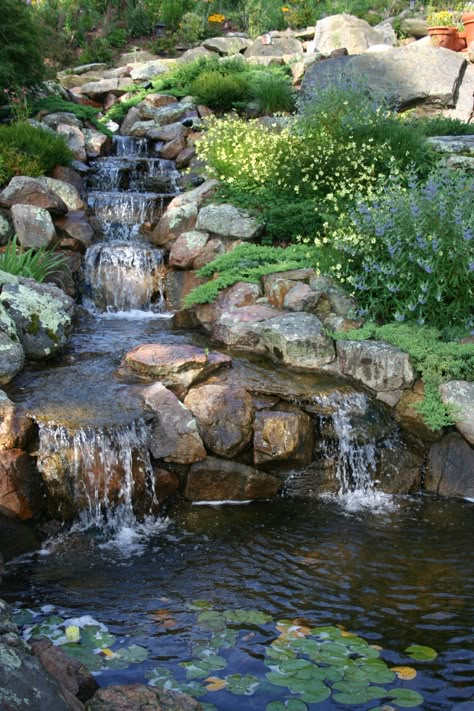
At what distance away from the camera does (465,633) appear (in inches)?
155

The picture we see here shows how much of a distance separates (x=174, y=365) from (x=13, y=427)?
1.50m

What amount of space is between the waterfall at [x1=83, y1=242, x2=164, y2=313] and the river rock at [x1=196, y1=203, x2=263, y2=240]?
2.60 ft

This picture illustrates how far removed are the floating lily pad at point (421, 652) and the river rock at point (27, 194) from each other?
22.1 feet

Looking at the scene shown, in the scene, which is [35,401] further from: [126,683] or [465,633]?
[465,633]

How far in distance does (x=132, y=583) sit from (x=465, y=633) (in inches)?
75.6

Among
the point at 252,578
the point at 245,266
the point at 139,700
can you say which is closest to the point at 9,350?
the point at 245,266

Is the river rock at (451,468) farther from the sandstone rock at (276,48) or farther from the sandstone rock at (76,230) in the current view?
the sandstone rock at (276,48)

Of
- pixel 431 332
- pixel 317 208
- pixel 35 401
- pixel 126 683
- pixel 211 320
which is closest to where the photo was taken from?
pixel 126 683

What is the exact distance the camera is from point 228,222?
8.48m

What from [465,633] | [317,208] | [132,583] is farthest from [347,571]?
[317,208]

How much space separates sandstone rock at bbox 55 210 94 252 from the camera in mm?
8828

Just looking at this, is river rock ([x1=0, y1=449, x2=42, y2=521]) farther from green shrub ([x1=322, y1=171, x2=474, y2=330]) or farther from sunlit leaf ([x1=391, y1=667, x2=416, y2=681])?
green shrub ([x1=322, y1=171, x2=474, y2=330])

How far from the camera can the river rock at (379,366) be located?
20.6 feet

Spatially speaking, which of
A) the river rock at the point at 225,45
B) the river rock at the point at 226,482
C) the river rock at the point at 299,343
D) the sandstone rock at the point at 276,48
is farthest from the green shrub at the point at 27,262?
the river rock at the point at 225,45
